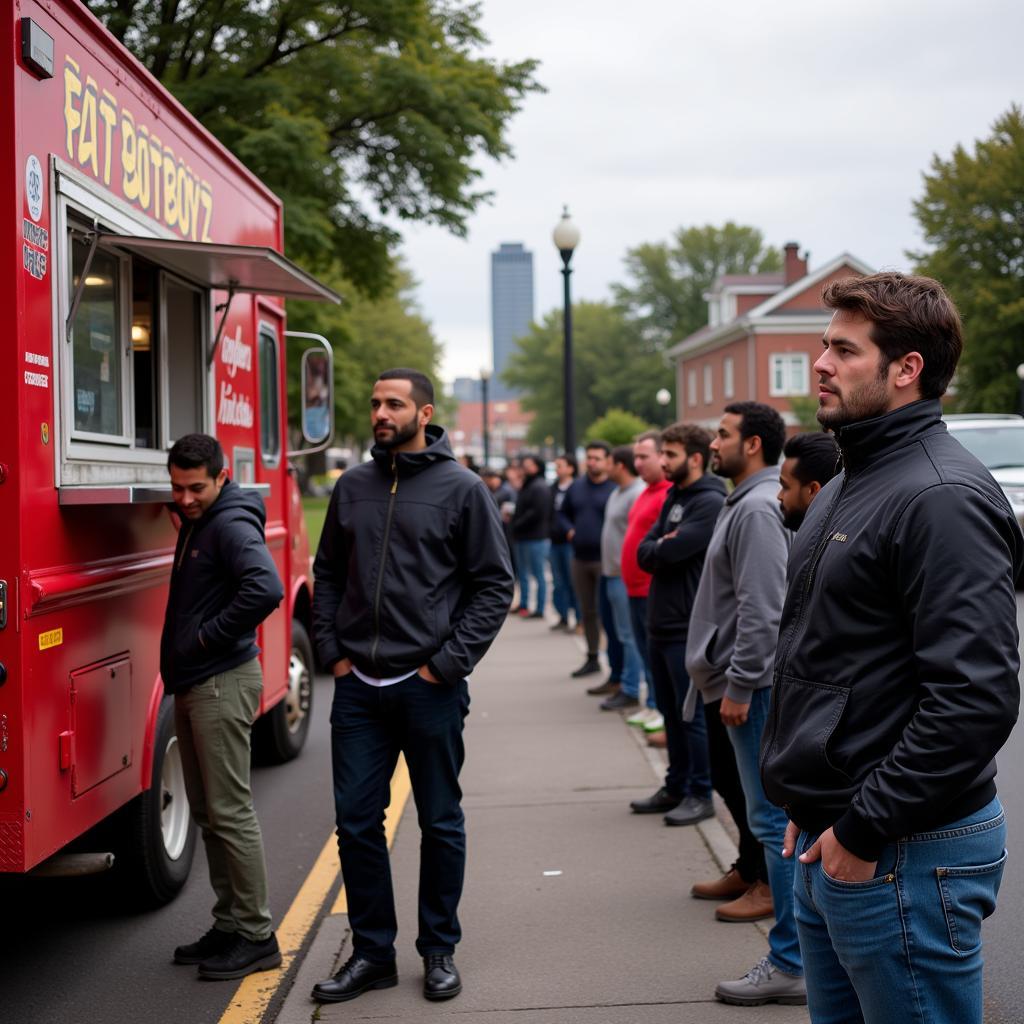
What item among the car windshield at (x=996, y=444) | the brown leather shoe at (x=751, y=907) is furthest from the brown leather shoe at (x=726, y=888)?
the car windshield at (x=996, y=444)

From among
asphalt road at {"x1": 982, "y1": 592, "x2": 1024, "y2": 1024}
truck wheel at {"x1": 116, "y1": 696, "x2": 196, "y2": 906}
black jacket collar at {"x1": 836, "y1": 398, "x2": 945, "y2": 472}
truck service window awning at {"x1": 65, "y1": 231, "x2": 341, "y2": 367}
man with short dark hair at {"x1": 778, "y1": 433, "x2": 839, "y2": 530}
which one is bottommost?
asphalt road at {"x1": 982, "y1": 592, "x2": 1024, "y2": 1024}

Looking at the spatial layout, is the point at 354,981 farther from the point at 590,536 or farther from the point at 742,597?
the point at 590,536

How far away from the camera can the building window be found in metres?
53.2

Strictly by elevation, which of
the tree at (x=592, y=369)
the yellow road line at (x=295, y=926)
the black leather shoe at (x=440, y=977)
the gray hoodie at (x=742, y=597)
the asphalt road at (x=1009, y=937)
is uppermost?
the tree at (x=592, y=369)

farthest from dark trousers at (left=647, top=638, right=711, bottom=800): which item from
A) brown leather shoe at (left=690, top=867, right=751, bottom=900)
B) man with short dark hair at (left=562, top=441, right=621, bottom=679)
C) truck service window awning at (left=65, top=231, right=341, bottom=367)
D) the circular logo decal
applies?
man with short dark hair at (left=562, top=441, right=621, bottom=679)

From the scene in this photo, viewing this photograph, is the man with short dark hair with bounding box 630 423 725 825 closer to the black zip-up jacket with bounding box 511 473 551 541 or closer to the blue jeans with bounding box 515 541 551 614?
the black zip-up jacket with bounding box 511 473 551 541

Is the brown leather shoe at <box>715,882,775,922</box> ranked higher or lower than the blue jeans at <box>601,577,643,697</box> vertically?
lower

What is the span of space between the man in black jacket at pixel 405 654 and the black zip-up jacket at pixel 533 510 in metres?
11.0

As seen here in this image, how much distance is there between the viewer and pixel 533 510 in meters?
15.5

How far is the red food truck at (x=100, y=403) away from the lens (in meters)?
3.72

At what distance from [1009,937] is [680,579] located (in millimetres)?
2165

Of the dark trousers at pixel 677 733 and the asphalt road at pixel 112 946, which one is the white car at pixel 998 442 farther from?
Answer: the asphalt road at pixel 112 946

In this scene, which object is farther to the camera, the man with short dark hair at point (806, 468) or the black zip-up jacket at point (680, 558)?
the black zip-up jacket at point (680, 558)

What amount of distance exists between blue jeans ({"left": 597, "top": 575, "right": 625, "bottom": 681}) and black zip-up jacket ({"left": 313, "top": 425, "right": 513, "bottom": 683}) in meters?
5.40
